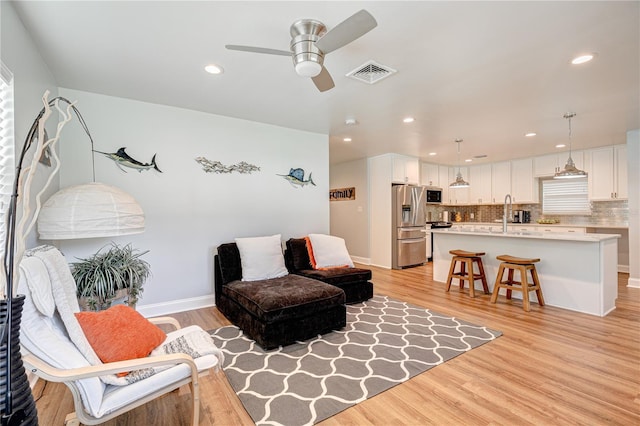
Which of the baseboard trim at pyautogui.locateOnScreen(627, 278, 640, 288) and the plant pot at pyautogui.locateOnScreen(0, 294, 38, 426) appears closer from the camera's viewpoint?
the plant pot at pyautogui.locateOnScreen(0, 294, 38, 426)

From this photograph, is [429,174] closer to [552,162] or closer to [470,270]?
[552,162]

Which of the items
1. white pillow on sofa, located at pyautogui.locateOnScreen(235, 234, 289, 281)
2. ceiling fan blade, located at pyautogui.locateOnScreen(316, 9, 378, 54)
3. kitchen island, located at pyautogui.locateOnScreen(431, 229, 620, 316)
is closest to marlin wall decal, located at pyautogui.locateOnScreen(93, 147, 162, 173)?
white pillow on sofa, located at pyautogui.locateOnScreen(235, 234, 289, 281)

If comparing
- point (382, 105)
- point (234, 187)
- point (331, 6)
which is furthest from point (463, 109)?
point (234, 187)

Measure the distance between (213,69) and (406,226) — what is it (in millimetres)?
4719

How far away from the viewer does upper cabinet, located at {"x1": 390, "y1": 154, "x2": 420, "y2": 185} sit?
6.20 meters

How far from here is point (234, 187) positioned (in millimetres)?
4043

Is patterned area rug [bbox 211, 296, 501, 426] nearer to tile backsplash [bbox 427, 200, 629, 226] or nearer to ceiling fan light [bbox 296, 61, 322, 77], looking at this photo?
ceiling fan light [bbox 296, 61, 322, 77]

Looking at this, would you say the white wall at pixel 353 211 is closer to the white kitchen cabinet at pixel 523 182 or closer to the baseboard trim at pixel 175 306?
the white kitchen cabinet at pixel 523 182

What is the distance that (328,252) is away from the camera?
413 cm

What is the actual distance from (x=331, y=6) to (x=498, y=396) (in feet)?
8.93

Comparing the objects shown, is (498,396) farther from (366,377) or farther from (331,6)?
(331,6)

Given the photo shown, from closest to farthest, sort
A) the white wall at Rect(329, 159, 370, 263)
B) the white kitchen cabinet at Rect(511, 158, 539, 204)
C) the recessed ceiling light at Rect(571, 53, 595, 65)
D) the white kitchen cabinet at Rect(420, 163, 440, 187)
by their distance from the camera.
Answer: the recessed ceiling light at Rect(571, 53, 595, 65) → the white kitchen cabinet at Rect(511, 158, 539, 204) → the white wall at Rect(329, 159, 370, 263) → the white kitchen cabinet at Rect(420, 163, 440, 187)

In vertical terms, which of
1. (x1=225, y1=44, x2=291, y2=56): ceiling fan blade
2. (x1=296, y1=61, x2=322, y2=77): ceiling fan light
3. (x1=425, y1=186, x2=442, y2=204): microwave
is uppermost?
(x1=225, y1=44, x2=291, y2=56): ceiling fan blade

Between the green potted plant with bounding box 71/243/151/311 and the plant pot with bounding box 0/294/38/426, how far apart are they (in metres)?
1.16
